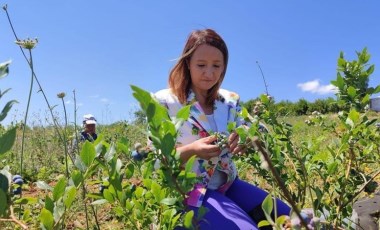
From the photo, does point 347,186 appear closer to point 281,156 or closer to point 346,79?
point 281,156

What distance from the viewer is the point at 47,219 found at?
67 centimetres

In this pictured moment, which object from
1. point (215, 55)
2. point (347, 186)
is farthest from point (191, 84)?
point (347, 186)

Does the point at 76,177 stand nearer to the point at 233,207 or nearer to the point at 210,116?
the point at 233,207

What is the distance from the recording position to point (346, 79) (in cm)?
131

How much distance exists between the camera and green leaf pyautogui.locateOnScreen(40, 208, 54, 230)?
669 mm

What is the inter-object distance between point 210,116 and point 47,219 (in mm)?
1172

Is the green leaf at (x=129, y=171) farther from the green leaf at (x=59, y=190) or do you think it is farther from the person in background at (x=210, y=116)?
the person in background at (x=210, y=116)

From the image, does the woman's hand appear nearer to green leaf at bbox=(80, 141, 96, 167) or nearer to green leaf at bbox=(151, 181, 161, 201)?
green leaf at bbox=(151, 181, 161, 201)

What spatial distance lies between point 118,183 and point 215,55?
0.99 m

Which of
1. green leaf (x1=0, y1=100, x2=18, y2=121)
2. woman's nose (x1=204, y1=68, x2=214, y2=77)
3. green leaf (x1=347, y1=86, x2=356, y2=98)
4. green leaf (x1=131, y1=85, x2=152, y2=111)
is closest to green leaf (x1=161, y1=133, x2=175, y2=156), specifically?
green leaf (x1=131, y1=85, x2=152, y2=111)

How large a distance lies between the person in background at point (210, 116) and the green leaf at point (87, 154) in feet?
2.51

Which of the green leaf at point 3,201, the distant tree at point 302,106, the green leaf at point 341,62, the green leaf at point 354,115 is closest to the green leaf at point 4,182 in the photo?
the green leaf at point 3,201

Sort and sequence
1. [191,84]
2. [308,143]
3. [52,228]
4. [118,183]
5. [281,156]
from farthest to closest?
[191,84] < [308,143] < [281,156] < [118,183] < [52,228]

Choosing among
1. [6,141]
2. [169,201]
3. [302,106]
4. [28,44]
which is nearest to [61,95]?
[28,44]
